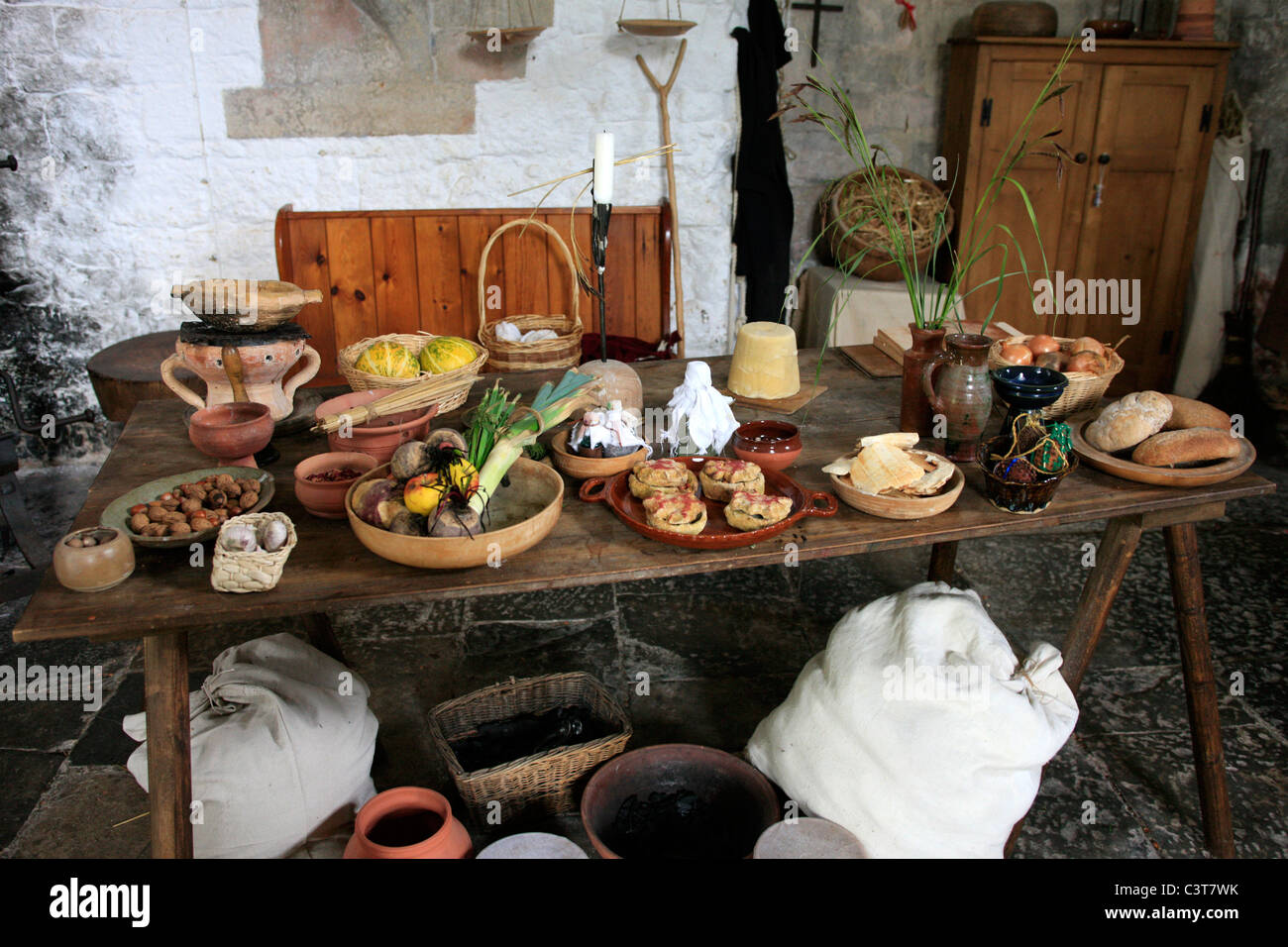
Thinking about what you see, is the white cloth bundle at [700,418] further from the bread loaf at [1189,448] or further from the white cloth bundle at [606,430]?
the bread loaf at [1189,448]

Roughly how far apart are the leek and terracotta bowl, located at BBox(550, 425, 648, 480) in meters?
0.09

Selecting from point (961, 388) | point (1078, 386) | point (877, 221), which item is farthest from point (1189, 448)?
point (877, 221)

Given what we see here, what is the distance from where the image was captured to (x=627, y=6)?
166 inches

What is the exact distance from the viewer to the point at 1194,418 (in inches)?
92.1

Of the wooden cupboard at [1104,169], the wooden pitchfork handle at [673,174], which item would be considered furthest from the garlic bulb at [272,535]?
the wooden cupboard at [1104,169]

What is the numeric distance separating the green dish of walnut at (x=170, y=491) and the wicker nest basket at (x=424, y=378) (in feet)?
1.53

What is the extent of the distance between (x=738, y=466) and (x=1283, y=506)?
3.42 metres

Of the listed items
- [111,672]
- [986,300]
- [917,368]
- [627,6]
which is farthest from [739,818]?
[986,300]

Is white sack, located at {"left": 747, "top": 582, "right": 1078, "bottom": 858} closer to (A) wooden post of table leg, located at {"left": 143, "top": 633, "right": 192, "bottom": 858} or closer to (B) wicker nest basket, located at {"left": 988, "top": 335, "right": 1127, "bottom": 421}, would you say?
(B) wicker nest basket, located at {"left": 988, "top": 335, "right": 1127, "bottom": 421}

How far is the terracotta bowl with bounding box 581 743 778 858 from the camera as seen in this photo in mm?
2184

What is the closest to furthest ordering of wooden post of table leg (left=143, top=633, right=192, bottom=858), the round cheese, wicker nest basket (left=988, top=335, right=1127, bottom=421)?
wooden post of table leg (left=143, top=633, right=192, bottom=858), wicker nest basket (left=988, top=335, right=1127, bottom=421), the round cheese

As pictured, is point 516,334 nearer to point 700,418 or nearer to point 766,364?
point 766,364

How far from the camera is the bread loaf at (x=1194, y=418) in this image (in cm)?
233

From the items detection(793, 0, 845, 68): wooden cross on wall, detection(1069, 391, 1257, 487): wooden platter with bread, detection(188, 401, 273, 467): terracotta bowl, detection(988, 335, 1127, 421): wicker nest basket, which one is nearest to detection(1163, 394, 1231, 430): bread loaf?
detection(1069, 391, 1257, 487): wooden platter with bread
